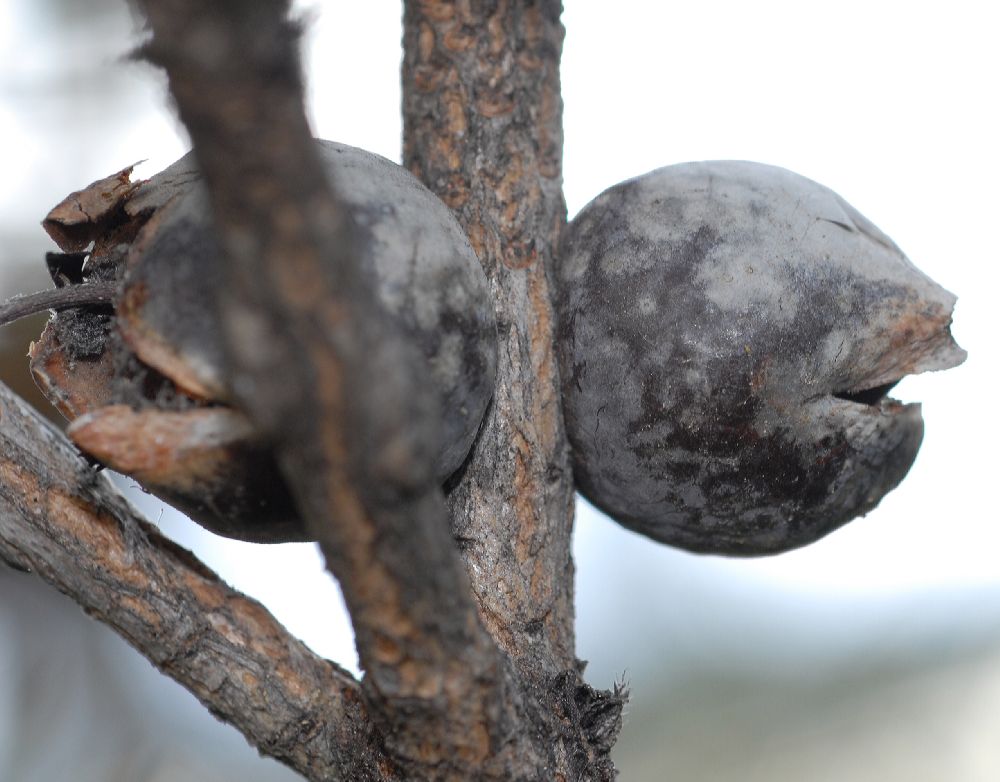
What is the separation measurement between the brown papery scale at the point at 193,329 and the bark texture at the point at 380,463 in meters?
0.07

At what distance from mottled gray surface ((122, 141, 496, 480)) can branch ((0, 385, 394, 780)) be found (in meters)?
0.26

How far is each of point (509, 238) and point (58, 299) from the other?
1.93 feet

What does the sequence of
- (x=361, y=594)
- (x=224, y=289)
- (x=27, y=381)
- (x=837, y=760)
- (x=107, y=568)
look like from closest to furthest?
(x=224, y=289), (x=361, y=594), (x=107, y=568), (x=27, y=381), (x=837, y=760)

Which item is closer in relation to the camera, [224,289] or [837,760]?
[224,289]

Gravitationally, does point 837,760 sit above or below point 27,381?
above

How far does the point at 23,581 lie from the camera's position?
10.4ft

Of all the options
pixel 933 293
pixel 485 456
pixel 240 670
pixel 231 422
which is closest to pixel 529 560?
pixel 485 456

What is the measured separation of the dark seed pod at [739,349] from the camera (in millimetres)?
1268

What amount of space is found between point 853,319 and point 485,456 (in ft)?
1.71

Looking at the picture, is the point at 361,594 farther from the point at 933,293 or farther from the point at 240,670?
the point at 933,293

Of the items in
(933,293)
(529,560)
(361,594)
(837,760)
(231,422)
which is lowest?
(361,594)

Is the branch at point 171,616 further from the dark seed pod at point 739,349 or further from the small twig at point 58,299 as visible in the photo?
the dark seed pod at point 739,349

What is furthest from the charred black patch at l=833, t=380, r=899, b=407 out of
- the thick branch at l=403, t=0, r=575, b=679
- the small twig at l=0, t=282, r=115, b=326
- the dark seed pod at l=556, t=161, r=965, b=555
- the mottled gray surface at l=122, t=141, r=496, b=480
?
the small twig at l=0, t=282, r=115, b=326

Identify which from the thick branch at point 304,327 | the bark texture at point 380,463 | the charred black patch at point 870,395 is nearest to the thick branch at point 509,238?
the bark texture at point 380,463
